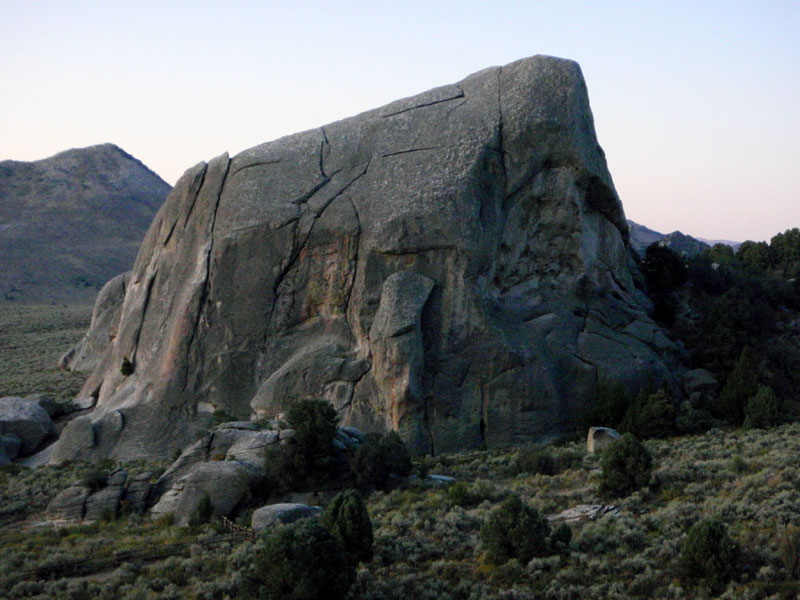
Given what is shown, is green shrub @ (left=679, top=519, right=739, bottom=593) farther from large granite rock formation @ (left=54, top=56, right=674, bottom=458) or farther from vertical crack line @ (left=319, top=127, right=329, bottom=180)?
vertical crack line @ (left=319, top=127, right=329, bottom=180)

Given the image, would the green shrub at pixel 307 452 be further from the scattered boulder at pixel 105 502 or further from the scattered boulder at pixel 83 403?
the scattered boulder at pixel 83 403

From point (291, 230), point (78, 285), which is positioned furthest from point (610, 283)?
point (78, 285)

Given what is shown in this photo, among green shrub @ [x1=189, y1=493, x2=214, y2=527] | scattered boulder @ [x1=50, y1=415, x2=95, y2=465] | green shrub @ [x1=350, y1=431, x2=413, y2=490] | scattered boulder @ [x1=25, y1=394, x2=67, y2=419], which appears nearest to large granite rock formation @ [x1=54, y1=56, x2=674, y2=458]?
scattered boulder @ [x1=50, y1=415, x2=95, y2=465]

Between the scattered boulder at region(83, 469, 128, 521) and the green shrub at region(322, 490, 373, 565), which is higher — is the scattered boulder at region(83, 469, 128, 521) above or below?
below

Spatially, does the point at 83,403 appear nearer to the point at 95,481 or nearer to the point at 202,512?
the point at 95,481

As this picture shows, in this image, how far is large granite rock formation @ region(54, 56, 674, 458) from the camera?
3000 cm

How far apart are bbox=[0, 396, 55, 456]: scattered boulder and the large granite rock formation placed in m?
2.87

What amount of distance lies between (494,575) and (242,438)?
10.5 m

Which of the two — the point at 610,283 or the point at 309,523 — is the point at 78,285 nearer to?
the point at 610,283

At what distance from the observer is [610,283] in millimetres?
34031

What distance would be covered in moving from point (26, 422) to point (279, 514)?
18278 millimetres

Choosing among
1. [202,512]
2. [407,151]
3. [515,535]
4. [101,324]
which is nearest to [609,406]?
[407,151]

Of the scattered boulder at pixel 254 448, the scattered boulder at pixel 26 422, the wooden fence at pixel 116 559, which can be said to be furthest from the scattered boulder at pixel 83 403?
the wooden fence at pixel 116 559

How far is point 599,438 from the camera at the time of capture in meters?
26.7
